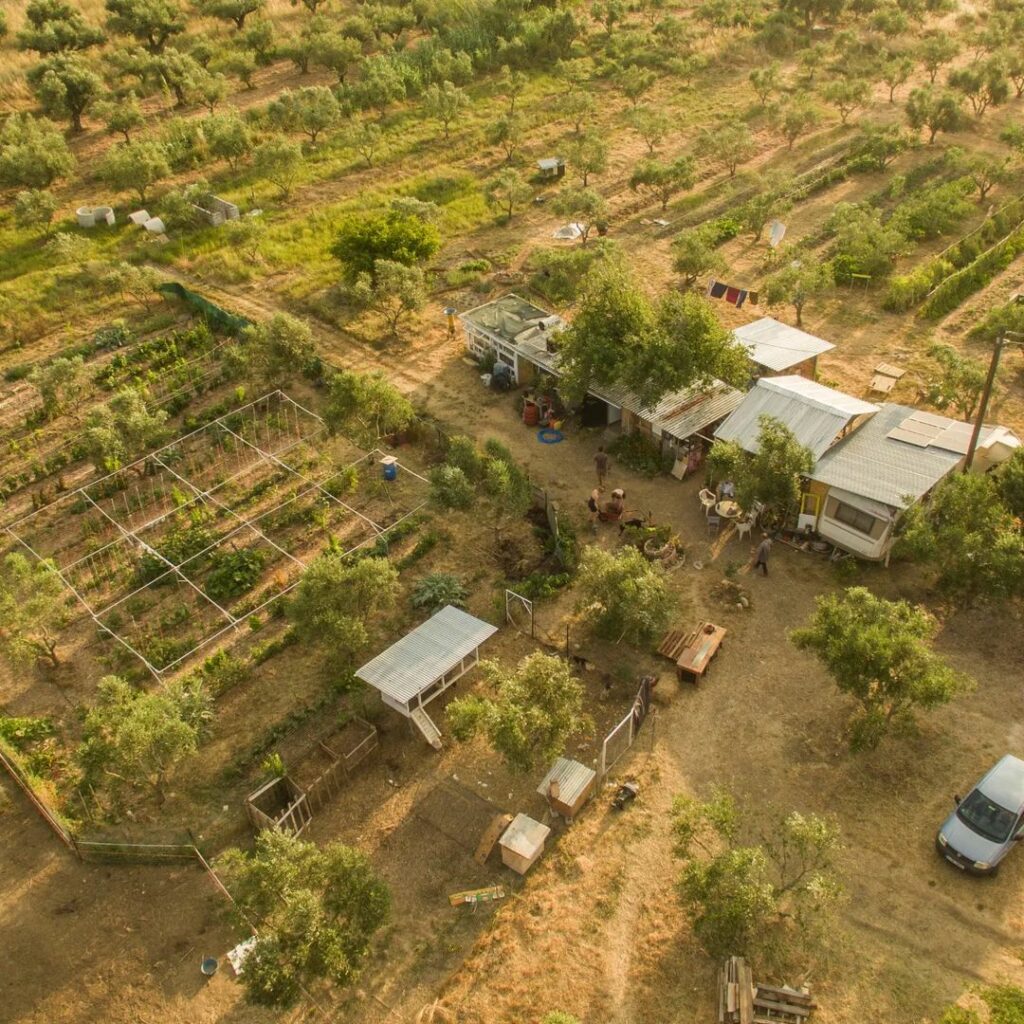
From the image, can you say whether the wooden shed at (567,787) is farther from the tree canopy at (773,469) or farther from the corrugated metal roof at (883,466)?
the corrugated metal roof at (883,466)

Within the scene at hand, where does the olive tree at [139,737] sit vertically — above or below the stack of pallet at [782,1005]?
above

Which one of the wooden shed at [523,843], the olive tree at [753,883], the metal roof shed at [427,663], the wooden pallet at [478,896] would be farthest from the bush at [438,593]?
the olive tree at [753,883]

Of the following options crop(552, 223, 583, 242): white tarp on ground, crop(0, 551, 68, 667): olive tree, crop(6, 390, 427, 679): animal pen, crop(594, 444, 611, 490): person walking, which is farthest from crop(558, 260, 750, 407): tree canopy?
crop(0, 551, 68, 667): olive tree

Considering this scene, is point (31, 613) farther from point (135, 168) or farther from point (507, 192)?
point (507, 192)

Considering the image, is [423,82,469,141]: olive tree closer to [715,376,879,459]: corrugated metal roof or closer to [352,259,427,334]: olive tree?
[352,259,427,334]: olive tree

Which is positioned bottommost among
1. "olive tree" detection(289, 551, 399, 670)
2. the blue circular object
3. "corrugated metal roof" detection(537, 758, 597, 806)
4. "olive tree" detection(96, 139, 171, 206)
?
"corrugated metal roof" detection(537, 758, 597, 806)

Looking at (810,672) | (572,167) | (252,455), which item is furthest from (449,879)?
(572,167)

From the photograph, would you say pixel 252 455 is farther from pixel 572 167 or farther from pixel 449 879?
pixel 572 167

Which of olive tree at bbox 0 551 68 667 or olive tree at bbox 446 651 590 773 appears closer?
olive tree at bbox 446 651 590 773
